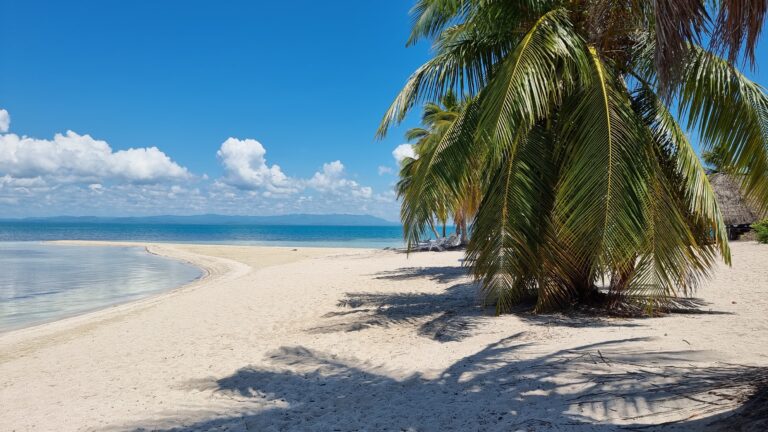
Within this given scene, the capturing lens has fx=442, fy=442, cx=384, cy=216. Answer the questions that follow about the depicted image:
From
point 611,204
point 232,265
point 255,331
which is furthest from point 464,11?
point 232,265

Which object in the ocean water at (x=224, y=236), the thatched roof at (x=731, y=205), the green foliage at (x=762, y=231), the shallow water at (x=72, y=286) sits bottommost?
the shallow water at (x=72, y=286)

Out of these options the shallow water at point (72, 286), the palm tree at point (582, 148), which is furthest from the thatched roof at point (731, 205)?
the shallow water at point (72, 286)

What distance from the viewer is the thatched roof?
21.9 metres

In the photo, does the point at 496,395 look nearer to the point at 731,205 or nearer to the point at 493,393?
the point at 493,393

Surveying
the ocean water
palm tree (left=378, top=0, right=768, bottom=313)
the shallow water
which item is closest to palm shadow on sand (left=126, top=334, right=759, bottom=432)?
palm tree (left=378, top=0, right=768, bottom=313)

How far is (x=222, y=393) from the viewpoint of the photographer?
4.68m

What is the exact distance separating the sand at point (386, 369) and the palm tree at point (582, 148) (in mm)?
918

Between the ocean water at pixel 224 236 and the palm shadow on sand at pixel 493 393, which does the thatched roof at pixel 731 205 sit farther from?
the ocean water at pixel 224 236

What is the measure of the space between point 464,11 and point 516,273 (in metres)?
4.64

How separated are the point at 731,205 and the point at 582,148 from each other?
2214 centimetres

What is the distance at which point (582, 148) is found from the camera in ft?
20.0

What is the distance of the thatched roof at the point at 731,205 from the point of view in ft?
71.8

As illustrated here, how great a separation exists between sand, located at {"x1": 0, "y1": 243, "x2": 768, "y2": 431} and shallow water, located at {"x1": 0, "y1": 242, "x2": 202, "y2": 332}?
281cm

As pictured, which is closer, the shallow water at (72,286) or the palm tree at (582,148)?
the palm tree at (582,148)
